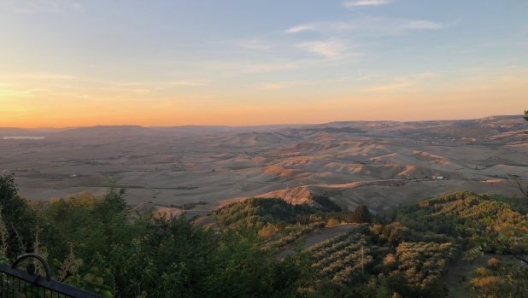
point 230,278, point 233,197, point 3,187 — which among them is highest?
point 3,187

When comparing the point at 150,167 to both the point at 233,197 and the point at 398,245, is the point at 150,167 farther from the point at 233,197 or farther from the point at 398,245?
the point at 398,245

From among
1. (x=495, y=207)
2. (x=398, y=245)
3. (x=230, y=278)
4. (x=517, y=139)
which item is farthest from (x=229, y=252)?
(x=517, y=139)

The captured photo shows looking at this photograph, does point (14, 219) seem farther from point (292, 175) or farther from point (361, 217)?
point (292, 175)

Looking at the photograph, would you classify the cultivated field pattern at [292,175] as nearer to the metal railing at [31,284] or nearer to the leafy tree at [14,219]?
the leafy tree at [14,219]

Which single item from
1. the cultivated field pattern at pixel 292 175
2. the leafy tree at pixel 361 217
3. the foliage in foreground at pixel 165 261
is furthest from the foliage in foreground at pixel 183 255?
the cultivated field pattern at pixel 292 175

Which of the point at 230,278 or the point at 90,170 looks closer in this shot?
the point at 230,278

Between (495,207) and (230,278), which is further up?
(230,278)

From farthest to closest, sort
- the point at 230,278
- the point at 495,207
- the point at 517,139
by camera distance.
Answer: the point at 517,139 < the point at 495,207 < the point at 230,278

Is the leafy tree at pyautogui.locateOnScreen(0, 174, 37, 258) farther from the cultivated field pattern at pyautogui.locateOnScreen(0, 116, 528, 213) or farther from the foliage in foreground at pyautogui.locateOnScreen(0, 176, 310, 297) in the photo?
the cultivated field pattern at pyautogui.locateOnScreen(0, 116, 528, 213)

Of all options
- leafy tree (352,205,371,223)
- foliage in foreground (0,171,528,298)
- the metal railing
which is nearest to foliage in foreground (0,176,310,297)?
foliage in foreground (0,171,528,298)
